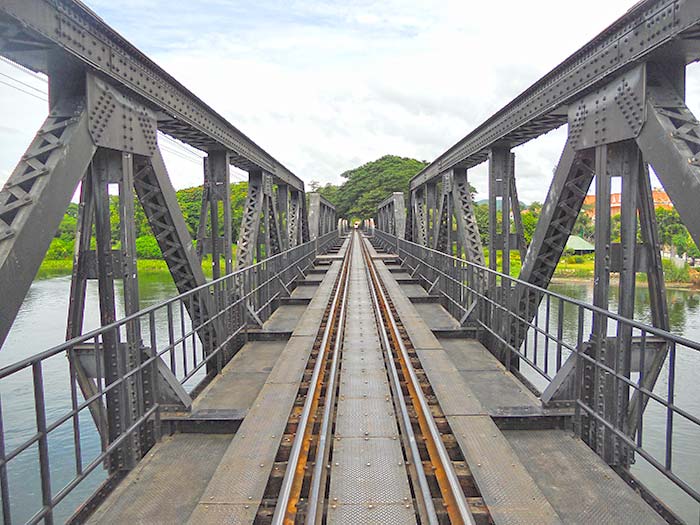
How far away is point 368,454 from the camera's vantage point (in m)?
4.20

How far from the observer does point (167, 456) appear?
4.52m

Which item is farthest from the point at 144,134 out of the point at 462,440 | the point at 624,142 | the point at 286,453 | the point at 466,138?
the point at 466,138

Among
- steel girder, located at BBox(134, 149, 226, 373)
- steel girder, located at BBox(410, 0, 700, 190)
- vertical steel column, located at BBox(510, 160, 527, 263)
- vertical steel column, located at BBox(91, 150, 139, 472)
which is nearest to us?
steel girder, located at BBox(410, 0, 700, 190)

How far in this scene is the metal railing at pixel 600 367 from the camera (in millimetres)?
3746

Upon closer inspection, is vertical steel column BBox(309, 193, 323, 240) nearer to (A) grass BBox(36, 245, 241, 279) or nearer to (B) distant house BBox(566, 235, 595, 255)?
(A) grass BBox(36, 245, 241, 279)

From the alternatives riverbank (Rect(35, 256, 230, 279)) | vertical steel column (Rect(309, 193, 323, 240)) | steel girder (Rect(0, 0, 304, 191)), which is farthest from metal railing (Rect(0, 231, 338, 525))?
Answer: riverbank (Rect(35, 256, 230, 279))

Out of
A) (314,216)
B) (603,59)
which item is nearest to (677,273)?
(314,216)

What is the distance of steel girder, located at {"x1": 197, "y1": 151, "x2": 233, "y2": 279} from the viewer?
8.88m

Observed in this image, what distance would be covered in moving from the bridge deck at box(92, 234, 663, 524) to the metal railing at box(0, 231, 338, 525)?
1.38 ft

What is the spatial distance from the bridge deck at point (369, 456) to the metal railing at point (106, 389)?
1.38 feet

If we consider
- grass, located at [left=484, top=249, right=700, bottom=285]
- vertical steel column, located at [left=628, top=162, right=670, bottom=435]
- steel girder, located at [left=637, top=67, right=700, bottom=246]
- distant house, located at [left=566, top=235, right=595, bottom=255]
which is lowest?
grass, located at [left=484, top=249, right=700, bottom=285]

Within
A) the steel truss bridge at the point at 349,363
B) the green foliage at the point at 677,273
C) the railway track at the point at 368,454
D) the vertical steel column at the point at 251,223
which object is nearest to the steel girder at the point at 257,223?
the vertical steel column at the point at 251,223

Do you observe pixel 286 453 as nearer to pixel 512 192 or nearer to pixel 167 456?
pixel 167 456

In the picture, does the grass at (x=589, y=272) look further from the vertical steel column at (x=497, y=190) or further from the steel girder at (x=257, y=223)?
the vertical steel column at (x=497, y=190)
